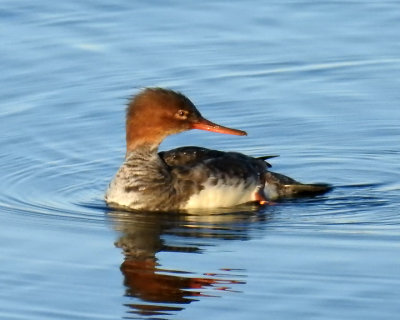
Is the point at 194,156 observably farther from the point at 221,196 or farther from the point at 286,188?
the point at 286,188

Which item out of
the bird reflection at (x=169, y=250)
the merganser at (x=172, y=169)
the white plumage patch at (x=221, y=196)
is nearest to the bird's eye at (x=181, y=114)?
the merganser at (x=172, y=169)

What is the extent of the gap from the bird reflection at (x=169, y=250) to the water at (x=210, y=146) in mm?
20

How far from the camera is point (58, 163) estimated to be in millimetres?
14859

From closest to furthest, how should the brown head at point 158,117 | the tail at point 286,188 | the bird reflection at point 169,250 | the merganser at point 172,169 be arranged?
the bird reflection at point 169,250, the merganser at point 172,169, the brown head at point 158,117, the tail at point 286,188

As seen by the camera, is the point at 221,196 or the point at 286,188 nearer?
the point at 221,196

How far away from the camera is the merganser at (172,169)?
13680 mm

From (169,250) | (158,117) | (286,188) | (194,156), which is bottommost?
(169,250)

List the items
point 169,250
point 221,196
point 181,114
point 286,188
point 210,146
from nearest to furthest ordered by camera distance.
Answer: point 169,250, point 221,196, point 181,114, point 286,188, point 210,146

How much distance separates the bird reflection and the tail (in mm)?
733

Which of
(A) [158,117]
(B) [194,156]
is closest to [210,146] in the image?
(B) [194,156]

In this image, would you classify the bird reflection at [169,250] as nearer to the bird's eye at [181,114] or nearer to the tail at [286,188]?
the tail at [286,188]

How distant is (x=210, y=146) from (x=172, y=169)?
5.83 feet

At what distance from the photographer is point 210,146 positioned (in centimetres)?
1559

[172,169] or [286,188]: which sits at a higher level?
[172,169]
